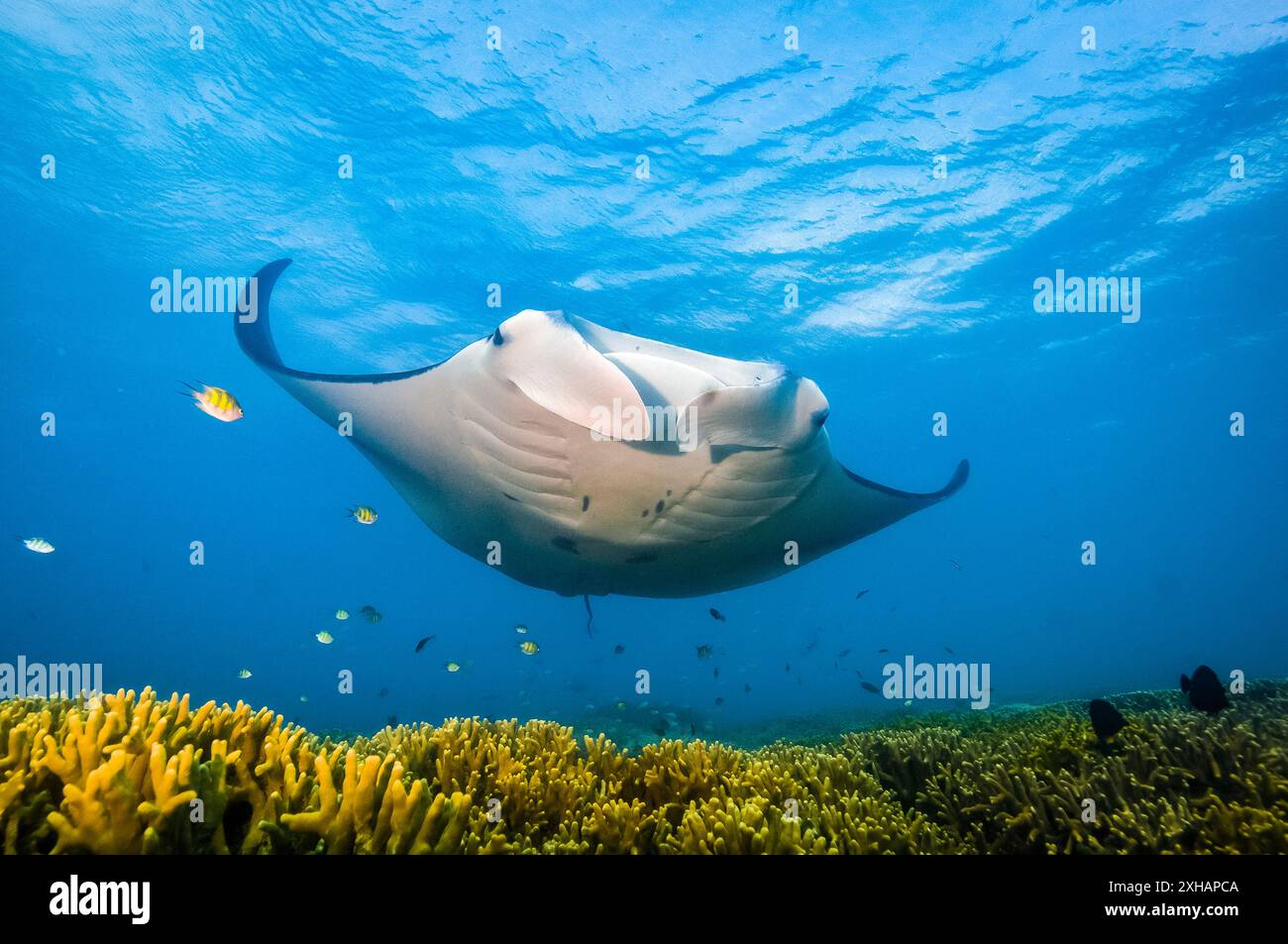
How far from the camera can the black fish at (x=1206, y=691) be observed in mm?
4430

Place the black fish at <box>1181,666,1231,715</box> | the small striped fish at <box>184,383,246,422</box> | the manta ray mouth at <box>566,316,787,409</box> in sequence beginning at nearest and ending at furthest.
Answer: the manta ray mouth at <box>566,316,787,409</box>
the black fish at <box>1181,666,1231,715</box>
the small striped fish at <box>184,383,246,422</box>

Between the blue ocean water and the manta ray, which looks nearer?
the manta ray

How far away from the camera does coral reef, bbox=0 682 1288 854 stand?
6.45 ft

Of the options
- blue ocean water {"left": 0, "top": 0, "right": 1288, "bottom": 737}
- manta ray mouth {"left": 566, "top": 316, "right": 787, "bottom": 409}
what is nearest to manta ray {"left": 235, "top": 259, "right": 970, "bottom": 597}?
manta ray mouth {"left": 566, "top": 316, "right": 787, "bottom": 409}

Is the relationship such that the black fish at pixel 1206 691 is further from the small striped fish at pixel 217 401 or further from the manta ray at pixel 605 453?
the small striped fish at pixel 217 401

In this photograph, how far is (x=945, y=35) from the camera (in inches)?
569

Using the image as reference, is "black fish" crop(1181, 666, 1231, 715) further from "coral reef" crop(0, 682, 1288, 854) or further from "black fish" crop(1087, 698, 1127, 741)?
"black fish" crop(1087, 698, 1127, 741)

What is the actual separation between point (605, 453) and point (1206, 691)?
483 centimetres

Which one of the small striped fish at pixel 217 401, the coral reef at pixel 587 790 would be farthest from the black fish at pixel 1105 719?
the small striped fish at pixel 217 401

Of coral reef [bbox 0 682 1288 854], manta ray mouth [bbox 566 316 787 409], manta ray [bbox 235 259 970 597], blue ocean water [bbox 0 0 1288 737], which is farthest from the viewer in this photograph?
blue ocean water [bbox 0 0 1288 737]

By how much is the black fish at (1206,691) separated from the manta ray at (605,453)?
2247mm

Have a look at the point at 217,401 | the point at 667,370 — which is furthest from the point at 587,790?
the point at 217,401

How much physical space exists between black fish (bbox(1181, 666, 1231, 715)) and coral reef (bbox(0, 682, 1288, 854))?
165 millimetres
